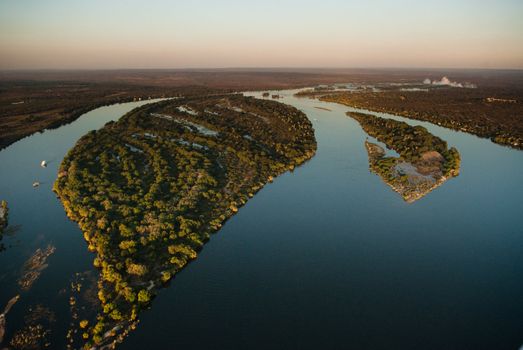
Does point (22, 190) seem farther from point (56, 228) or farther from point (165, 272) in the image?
point (165, 272)

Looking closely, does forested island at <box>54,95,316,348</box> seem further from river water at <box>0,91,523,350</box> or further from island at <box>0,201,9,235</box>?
island at <box>0,201,9,235</box>

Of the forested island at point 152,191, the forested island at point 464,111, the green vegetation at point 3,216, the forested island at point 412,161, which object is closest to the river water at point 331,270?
the green vegetation at point 3,216

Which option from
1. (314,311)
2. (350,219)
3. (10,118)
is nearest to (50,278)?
(314,311)

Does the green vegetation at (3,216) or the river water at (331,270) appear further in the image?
the green vegetation at (3,216)

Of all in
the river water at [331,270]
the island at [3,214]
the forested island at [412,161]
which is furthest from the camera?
the forested island at [412,161]

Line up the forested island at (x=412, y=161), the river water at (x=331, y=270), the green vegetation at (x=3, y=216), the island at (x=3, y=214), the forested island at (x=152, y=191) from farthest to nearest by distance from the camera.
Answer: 1. the forested island at (x=412, y=161)
2. the island at (x=3, y=214)
3. the green vegetation at (x=3, y=216)
4. the forested island at (x=152, y=191)
5. the river water at (x=331, y=270)

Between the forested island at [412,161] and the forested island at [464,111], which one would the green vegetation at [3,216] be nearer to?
the forested island at [412,161]

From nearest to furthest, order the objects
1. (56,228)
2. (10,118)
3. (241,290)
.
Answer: (241,290), (56,228), (10,118)
